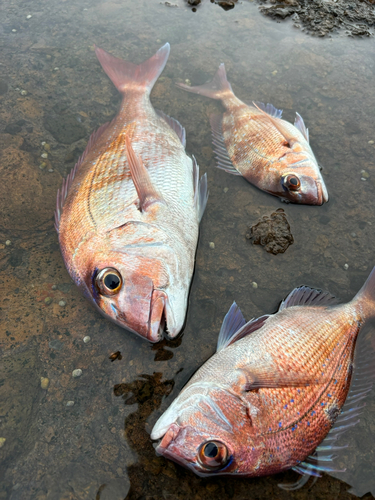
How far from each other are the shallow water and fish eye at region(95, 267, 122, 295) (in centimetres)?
39

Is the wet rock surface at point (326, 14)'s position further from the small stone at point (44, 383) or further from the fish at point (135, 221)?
the small stone at point (44, 383)

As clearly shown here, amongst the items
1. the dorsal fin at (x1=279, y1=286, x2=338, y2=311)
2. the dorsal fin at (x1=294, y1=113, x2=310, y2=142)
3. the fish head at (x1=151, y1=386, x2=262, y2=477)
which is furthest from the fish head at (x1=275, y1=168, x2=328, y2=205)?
the fish head at (x1=151, y1=386, x2=262, y2=477)

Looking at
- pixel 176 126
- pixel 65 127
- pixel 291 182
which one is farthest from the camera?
pixel 65 127

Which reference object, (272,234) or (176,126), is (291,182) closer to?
(272,234)

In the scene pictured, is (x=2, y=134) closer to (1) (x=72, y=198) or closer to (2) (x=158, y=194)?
(1) (x=72, y=198)

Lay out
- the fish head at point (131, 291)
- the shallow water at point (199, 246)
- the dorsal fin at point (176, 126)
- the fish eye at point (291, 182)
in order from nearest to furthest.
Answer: the shallow water at point (199, 246) → the fish head at point (131, 291) → the fish eye at point (291, 182) → the dorsal fin at point (176, 126)

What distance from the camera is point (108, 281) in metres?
2.40

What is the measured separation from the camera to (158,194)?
2.82 m

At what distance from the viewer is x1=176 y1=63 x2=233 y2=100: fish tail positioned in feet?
13.0

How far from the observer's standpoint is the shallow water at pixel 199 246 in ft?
7.23

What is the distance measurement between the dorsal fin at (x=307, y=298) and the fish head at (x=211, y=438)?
953 millimetres

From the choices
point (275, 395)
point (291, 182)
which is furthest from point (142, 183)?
point (275, 395)

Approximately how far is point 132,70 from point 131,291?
270 cm

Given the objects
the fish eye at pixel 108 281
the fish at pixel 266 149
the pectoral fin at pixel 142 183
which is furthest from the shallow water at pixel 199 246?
the pectoral fin at pixel 142 183
